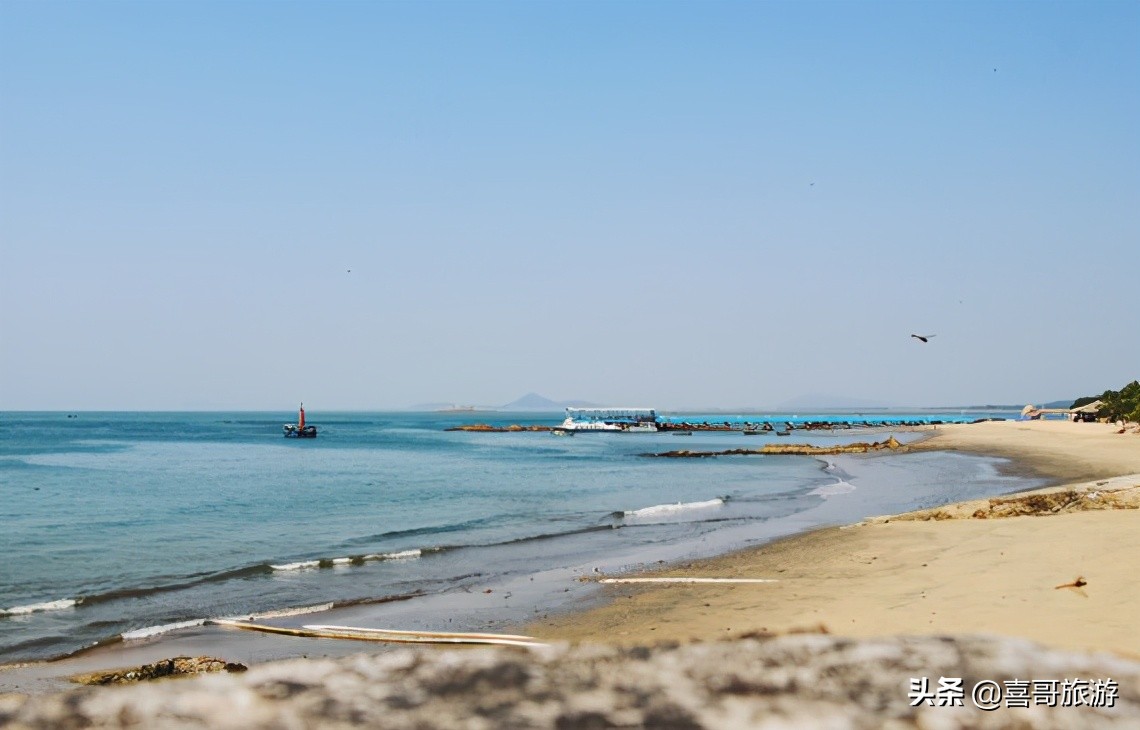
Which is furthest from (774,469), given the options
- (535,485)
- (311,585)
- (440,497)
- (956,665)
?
(956,665)

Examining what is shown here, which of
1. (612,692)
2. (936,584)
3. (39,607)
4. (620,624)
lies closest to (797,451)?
(936,584)

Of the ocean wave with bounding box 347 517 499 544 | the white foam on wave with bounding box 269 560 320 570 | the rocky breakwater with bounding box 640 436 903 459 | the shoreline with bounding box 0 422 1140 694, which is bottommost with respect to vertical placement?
the rocky breakwater with bounding box 640 436 903 459

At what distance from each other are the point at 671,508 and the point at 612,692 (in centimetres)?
3026

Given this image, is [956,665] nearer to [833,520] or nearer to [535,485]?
[833,520]

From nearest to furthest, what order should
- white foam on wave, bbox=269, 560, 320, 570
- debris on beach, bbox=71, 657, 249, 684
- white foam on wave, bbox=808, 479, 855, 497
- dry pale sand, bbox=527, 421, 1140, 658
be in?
dry pale sand, bbox=527, 421, 1140, 658
debris on beach, bbox=71, 657, 249, 684
white foam on wave, bbox=269, 560, 320, 570
white foam on wave, bbox=808, 479, 855, 497

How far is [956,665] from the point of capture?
173cm

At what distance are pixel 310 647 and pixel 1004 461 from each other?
49.6 m

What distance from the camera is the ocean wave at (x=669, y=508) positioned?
29750 mm

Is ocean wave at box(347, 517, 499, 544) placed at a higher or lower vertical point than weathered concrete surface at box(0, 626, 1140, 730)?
lower

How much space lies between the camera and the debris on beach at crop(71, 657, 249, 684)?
9789 millimetres

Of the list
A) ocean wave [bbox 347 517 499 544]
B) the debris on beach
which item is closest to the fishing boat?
ocean wave [bbox 347 517 499 544]

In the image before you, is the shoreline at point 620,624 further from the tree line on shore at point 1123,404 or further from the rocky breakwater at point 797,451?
the tree line on shore at point 1123,404

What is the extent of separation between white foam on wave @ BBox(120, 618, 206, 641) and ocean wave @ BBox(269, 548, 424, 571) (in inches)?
210

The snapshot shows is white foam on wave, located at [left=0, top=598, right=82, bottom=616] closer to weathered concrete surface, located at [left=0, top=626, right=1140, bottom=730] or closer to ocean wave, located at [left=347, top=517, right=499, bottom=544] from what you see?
ocean wave, located at [left=347, top=517, right=499, bottom=544]
